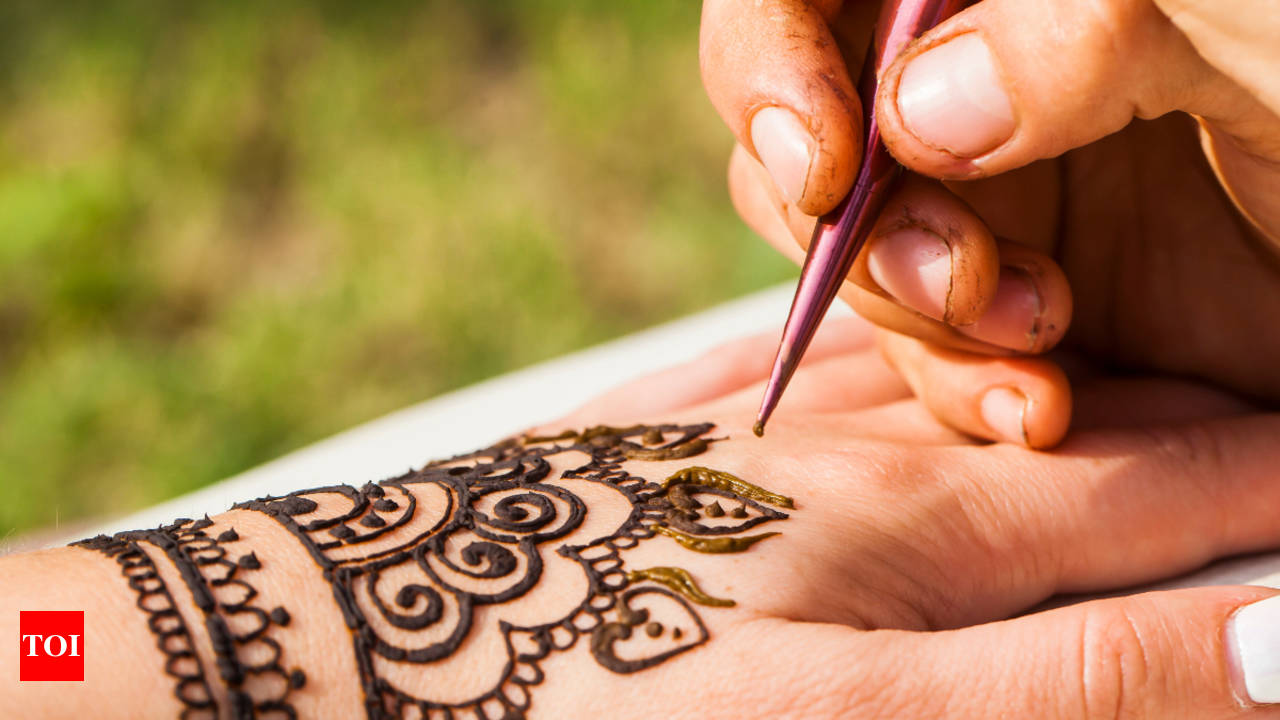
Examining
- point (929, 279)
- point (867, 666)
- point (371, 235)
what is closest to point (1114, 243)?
point (929, 279)

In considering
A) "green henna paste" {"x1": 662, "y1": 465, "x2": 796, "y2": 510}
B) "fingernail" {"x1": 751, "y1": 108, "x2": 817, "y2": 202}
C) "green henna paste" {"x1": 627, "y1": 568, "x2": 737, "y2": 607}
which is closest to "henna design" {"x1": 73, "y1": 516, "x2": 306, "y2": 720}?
"green henna paste" {"x1": 627, "y1": 568, "x2": 737, "y2": 607}

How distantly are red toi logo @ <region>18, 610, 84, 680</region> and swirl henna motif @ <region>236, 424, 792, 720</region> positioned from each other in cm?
27

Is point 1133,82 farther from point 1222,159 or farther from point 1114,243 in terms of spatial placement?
point 1114,243

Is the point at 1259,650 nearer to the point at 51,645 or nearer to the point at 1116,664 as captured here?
the point at 1116,664

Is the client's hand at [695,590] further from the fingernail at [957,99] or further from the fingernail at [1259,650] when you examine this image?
the fingernail at [957,99]

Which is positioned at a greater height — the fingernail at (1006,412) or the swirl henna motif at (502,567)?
the fingernail at (1006,412)

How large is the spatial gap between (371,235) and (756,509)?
124 inches

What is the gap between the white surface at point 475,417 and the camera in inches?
89.6

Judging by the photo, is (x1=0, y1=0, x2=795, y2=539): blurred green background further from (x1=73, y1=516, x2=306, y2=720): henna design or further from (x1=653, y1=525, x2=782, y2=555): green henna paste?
(x1=653, y1=525, x2=782, y2=555): green henna paste

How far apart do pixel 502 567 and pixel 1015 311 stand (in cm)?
87

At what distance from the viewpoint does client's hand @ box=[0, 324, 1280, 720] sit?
1.15 metres

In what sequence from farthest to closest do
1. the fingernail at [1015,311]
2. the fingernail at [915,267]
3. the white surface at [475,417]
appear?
the white surface at [475,417]
the fingernail at [1015,311]
the fingernail at [915,267]

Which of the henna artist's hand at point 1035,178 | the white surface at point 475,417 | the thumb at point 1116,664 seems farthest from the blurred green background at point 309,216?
the thumb at point 1116,664

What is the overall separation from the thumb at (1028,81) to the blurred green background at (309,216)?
2.54 meters
